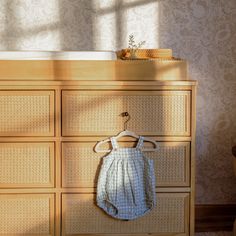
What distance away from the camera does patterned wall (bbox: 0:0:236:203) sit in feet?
9.15

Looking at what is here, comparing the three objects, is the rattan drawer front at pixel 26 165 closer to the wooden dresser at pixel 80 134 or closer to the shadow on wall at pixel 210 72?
the wooden dresser at pixel 80 134

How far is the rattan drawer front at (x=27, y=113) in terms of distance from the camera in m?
2.26

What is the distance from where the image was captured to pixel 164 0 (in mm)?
2814

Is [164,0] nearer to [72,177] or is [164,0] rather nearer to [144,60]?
[144,60]

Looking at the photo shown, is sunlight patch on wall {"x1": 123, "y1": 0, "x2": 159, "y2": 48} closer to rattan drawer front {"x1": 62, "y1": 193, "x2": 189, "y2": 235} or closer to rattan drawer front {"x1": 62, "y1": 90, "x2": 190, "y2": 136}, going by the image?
rattan drawer front {"x1": 62, "y1": 90, "x2": 190, "y2": 136}

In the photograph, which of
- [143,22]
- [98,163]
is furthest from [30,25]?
[98,163]

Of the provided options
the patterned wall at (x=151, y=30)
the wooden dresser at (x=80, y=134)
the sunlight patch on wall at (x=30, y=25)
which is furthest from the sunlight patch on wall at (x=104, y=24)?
the wooden dresser at (x=80, y=134)

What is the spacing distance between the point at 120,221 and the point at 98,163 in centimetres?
28

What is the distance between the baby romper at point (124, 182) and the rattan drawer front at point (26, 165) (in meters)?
0.23

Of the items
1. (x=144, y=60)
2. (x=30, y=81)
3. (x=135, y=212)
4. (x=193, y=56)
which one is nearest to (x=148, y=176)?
(x=135, y=212)

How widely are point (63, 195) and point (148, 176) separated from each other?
378 millimetres

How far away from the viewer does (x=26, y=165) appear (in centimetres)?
232

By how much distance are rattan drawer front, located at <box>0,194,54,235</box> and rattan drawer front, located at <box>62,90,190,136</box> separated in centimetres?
32

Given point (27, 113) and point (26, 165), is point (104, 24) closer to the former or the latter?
point (27, 113)
